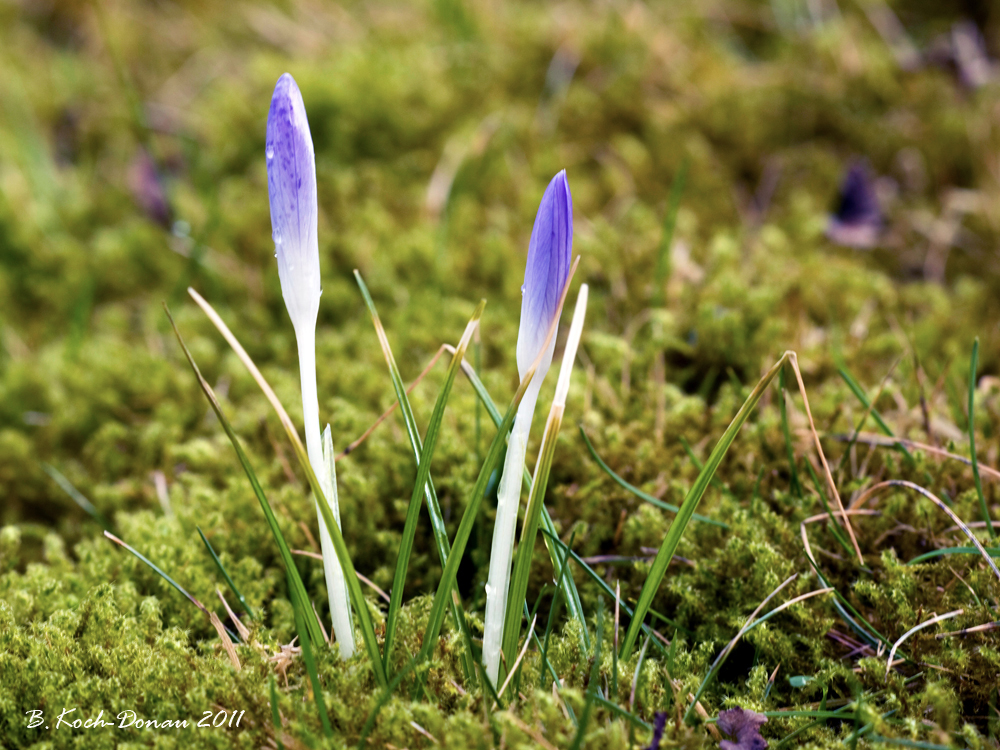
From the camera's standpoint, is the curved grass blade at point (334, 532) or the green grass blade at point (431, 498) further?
the green grass blade at point (431, 498)

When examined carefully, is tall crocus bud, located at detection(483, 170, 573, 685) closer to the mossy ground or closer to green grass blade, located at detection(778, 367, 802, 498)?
the mossy ground

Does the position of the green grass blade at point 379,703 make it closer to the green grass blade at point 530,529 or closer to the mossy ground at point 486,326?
the mossy ground at point 486,326

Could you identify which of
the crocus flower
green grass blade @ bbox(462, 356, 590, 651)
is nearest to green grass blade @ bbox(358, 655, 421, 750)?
green grass blade @ bbox(462, 356, 590, 651)

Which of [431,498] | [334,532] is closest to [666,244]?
[431,498]

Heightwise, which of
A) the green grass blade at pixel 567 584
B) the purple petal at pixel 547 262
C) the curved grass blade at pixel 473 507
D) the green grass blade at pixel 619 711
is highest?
the purple petal at pixel 547 262

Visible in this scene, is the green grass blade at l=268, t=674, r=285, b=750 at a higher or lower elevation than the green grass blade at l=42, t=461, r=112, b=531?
higher

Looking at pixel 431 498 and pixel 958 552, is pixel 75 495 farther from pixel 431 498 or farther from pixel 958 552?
pixel 958 552

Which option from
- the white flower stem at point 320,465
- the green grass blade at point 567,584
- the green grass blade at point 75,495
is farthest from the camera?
the green grass blade at point 75,495

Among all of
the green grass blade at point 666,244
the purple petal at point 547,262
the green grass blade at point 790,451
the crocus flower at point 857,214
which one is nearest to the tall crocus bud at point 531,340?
the purple petal at point 547,262
